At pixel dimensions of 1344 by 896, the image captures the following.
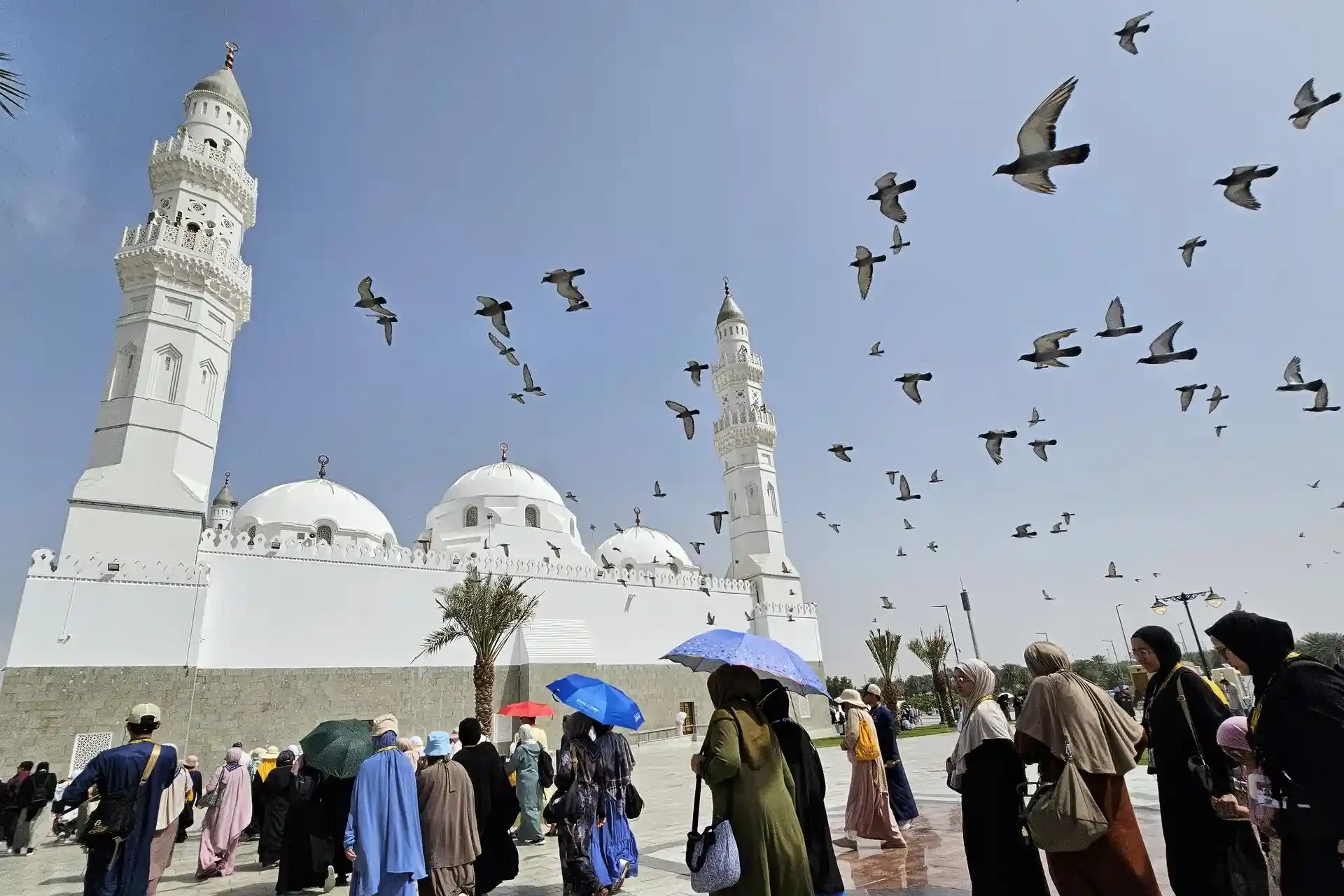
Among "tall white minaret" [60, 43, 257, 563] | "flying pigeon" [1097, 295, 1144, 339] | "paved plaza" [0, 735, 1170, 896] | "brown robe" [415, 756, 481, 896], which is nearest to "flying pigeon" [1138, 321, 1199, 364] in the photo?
"flying pigeon" [1097, 295, 1144, 339]

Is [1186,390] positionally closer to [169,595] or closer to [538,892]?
[538,892]

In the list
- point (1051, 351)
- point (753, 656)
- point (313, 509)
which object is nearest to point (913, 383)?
point (1051, 351)

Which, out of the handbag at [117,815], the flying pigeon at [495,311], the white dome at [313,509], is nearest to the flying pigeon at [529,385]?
the flying pigeon at [495,311]

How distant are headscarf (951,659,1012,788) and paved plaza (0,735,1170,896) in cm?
159

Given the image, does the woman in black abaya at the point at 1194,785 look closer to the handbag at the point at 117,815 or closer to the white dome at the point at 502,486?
the handbag at the point at 117,815

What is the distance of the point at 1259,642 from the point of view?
118 inches

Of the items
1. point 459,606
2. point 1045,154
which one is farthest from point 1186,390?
point 459,606

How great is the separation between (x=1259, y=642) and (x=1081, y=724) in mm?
831

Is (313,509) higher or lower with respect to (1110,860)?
higher

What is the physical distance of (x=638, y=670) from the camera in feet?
83.5

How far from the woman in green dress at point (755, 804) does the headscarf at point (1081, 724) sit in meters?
1.32

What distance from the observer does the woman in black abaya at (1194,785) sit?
10.7ft

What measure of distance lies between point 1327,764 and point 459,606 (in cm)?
1911

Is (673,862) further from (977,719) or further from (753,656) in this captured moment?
(977,719)
